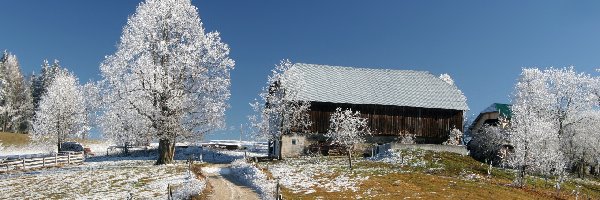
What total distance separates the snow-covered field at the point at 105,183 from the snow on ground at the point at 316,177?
5.91 meters

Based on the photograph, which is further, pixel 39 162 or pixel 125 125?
pixel 39 162

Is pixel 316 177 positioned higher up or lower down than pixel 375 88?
lower down

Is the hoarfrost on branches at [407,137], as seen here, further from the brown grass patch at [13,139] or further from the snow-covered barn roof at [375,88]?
the brown grass patch at [13,139]

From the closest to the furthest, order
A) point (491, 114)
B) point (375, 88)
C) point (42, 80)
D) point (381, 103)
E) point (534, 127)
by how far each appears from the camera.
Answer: point (534, 127) → point (381, 103) → point (375, 88) → point (491, 114) → point (42, 80)

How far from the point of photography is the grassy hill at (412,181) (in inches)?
1214

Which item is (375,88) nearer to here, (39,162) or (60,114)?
(39,162)

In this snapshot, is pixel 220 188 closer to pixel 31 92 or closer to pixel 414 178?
pixel 414 178

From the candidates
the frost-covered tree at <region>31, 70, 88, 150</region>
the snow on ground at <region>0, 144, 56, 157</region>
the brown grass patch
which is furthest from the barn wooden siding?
the brown grass patch

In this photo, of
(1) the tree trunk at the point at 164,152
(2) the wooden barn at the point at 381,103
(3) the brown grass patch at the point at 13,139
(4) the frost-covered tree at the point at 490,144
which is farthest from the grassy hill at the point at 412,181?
(3) the brown grass patch at the point at 13,139

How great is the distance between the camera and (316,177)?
35.8 m

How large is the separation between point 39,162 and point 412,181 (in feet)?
117

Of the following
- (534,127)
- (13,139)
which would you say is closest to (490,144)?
(534,127)

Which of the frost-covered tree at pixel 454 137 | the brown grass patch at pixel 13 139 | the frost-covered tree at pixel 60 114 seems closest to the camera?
the frost-covered tree at pixel 454 137

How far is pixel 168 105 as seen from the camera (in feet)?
135
